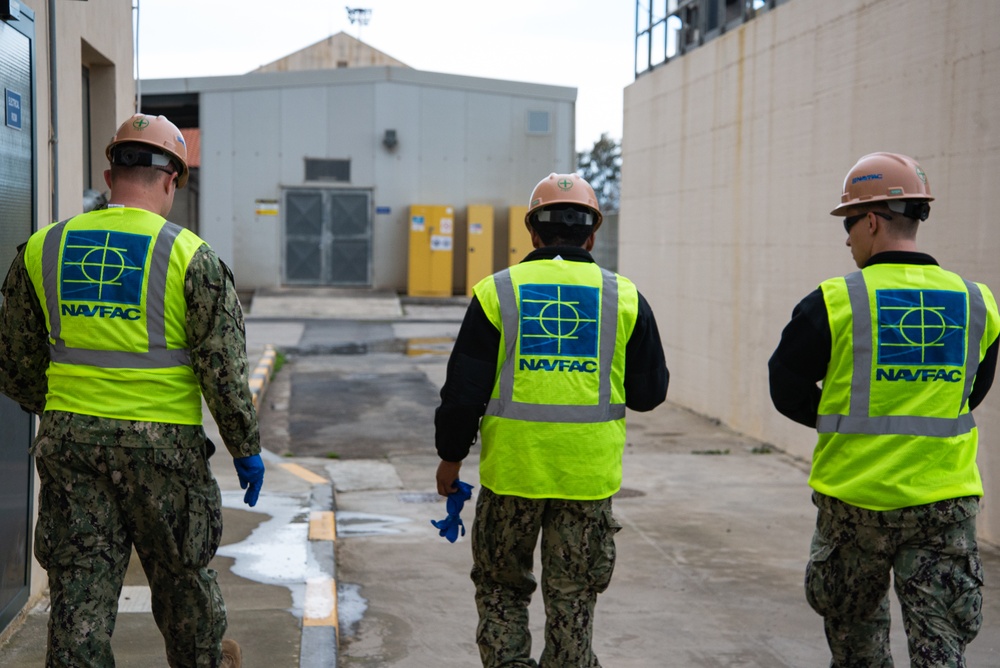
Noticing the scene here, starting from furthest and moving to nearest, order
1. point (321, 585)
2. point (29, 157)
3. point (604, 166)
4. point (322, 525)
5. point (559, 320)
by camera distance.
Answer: point (604, 166) → point (322, 525) → point (321, 585) → point (29, 157) → point (559, 320)

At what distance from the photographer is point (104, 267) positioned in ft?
11.5

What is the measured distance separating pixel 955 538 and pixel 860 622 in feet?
1.30

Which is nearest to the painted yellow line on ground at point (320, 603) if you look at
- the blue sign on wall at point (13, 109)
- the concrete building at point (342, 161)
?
the blue sign on wall at point (13, 109)

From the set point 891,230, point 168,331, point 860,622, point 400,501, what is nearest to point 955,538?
point 860,622

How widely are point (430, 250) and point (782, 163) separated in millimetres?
17639

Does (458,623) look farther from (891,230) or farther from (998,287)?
(998,287)

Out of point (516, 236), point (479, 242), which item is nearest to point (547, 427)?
point (479, 242)

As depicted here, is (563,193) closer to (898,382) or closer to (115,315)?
(898,382)

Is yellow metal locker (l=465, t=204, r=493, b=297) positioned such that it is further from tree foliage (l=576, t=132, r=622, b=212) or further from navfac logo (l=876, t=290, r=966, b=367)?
tree foliage (l=576, t=132, r=622, b=212)

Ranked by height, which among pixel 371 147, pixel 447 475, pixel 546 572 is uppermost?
pixel 371 147

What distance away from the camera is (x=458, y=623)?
221 inches

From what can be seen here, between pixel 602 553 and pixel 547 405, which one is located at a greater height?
pixel 547 405

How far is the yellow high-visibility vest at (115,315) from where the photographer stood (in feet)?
11.5

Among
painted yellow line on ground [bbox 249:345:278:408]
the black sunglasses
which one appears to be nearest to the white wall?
painted yellow line on ground [bbox 249:345:278:408]
